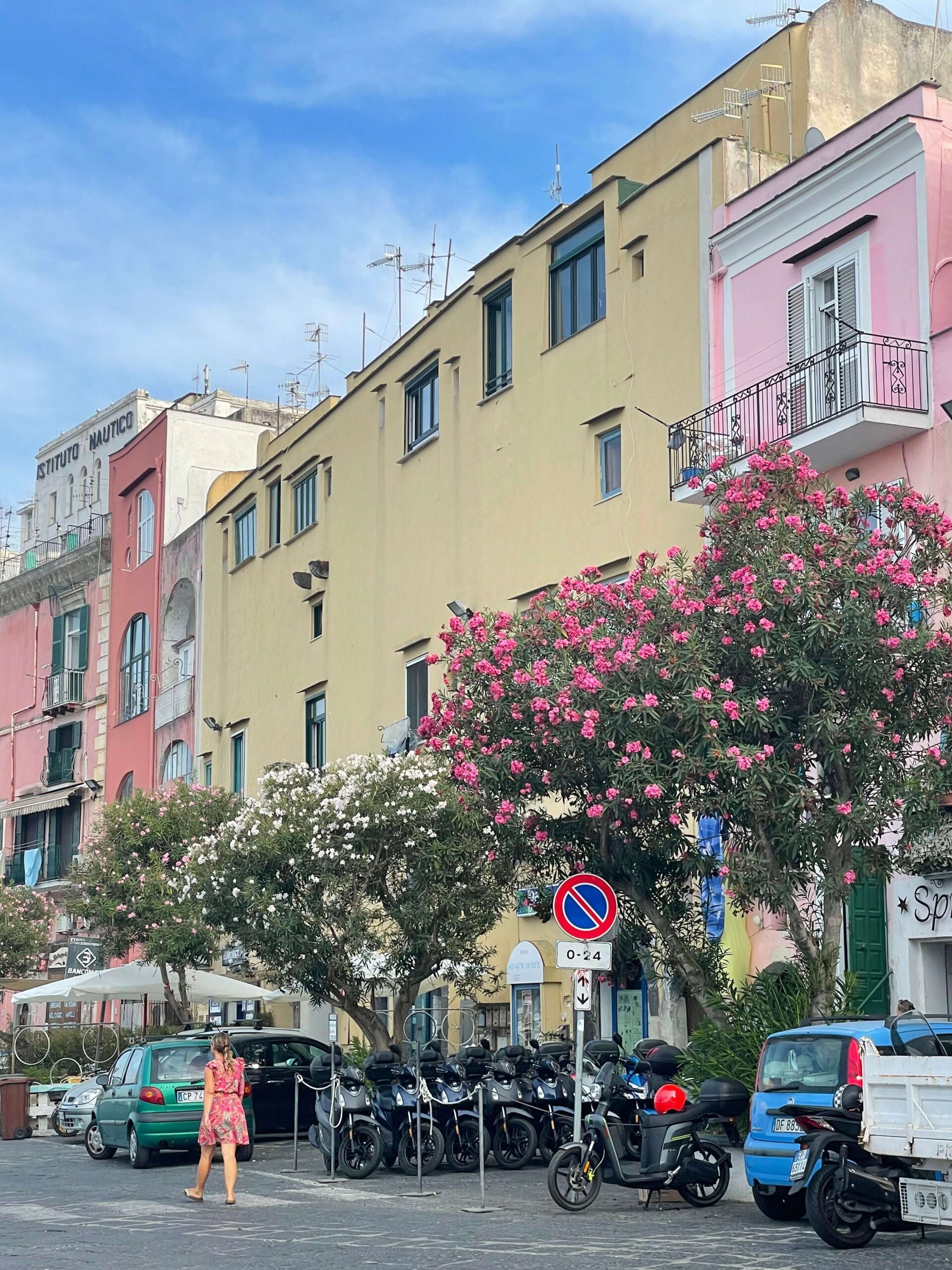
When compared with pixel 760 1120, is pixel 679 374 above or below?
above

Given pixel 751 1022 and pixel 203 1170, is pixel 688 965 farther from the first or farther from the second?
pixel 203 1170

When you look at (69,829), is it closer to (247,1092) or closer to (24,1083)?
(24,1083)

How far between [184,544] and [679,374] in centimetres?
2403

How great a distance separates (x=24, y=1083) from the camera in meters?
29.2

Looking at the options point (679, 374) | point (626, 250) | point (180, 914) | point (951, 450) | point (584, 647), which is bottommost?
point (180, 914)

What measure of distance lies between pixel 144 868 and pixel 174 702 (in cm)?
1203

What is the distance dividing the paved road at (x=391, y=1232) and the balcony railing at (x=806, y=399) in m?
8.41

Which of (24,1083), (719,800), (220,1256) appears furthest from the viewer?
(24,1083)

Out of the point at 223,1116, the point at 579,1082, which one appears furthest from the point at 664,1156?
the point at 223,1116

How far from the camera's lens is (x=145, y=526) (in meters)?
49.4

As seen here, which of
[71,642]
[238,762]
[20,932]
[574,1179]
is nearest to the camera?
[574,1179]

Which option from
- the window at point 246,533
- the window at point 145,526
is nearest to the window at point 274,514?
the window at point 246,533

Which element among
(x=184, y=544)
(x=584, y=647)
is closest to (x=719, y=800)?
(x=584, y=647)

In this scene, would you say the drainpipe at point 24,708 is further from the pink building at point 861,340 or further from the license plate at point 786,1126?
the license plate at point 786,1126
